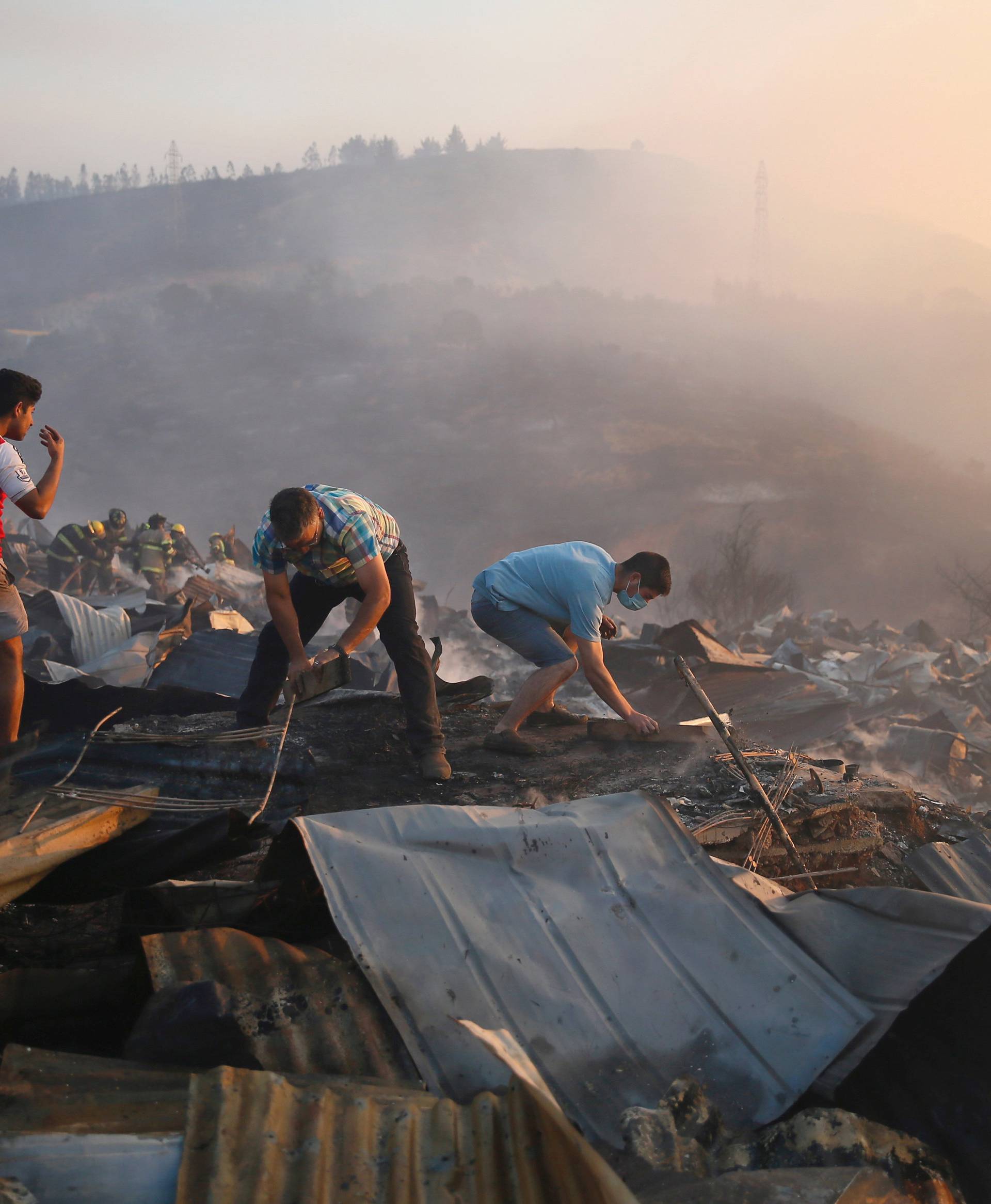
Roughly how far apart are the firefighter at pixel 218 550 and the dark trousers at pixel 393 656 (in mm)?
8932

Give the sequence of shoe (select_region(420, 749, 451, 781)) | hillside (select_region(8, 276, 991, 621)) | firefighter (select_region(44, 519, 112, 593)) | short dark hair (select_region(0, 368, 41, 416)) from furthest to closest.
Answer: hillside (select_region(8, 276, 991, 621)) → firefighter (select_region(44, 519, 112, 593)) → shoe (select_region(420, 749, 451, 781)) → short dark hair (select_region(0, 368, 41, 416))

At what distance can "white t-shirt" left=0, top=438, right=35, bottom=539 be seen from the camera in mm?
3338

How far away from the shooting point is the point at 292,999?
6.69 ft

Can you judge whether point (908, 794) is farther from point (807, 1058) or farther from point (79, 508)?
point (79, 508)

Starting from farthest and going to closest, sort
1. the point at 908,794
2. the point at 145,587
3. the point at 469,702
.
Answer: the point at 145,587 → the point at 469,702 → the point at 908,794

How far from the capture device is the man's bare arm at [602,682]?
13.1ft

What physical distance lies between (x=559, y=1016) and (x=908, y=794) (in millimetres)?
2758

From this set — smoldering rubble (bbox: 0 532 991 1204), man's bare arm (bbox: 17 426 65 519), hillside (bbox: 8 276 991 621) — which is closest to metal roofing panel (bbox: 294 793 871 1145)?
smoldering rubble (bbox: 0 532 991 1204)

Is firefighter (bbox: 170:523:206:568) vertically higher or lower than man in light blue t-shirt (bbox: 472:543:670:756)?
lower

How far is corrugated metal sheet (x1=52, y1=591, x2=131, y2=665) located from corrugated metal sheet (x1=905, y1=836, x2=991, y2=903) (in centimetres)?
648

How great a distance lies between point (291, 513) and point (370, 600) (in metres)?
0.51

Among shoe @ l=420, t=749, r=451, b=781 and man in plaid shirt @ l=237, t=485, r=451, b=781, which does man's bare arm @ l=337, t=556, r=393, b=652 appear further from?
shoe @ l=420, t=749, r=451, b=781

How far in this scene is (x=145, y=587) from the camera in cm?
1076

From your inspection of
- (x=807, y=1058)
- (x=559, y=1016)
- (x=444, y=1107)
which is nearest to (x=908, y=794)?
(x=807, y=1058)
